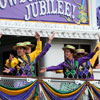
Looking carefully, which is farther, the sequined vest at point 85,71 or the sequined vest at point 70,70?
the sequined vest at point 85,71

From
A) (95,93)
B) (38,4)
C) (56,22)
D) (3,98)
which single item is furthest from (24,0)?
(3,98)

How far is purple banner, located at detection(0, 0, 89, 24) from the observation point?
12148 millimetres

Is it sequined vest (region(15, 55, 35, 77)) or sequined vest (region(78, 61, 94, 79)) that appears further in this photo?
sequined vest (region(78, 61, 94, 79))

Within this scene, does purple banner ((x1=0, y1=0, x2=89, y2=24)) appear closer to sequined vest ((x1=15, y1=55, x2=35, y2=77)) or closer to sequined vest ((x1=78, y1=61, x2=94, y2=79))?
sequined vest ((x1=78, y1=61, x2=94, y2=79))

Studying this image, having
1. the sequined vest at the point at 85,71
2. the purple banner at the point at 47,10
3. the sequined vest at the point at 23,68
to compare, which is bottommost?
the sequined vest at the point at 85,71

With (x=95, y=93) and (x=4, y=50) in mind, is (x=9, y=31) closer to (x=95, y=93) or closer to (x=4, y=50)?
(x=4, y=50)

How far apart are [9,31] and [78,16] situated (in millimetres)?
2933

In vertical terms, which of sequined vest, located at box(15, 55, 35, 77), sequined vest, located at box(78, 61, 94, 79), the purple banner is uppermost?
the purple banner

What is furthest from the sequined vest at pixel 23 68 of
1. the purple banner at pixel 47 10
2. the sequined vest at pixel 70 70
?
the purple banner at pixel 47 10

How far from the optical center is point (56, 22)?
13117 mm

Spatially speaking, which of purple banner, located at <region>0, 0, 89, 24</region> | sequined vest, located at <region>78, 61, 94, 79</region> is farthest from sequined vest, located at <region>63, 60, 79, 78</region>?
purple banner, located at <region>0, 0, 89, 24</region>

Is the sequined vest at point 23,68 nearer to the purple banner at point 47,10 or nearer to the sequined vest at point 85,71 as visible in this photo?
the sequined vest at point 85,71

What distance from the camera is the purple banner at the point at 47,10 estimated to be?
39.9 ft

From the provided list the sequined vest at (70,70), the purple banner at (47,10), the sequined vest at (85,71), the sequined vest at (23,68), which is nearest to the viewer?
the sequined vest at (23,68)
